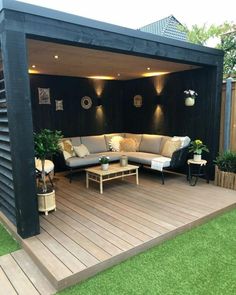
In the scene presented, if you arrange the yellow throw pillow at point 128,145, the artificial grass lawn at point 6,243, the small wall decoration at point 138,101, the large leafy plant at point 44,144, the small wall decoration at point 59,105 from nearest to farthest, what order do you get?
the artificial grass lawn at point 6,243 < the large leafy plant at point 44,144 < the small wall decoration at point 59,105 < the yellow throw pillow at point 128,145 < the small wall decoration at point 138,101

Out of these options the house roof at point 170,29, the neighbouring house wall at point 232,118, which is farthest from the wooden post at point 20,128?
the house roof at point 170,29

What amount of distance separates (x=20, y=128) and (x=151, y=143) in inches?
152

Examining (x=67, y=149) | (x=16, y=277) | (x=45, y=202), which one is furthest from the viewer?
(x=67, y=149)

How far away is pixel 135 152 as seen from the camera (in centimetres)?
609

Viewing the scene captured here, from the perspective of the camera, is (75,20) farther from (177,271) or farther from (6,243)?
(177,271)

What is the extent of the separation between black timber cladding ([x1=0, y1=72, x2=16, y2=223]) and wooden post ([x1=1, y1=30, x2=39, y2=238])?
27 centimetres

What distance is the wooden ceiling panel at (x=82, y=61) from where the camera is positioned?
343cm

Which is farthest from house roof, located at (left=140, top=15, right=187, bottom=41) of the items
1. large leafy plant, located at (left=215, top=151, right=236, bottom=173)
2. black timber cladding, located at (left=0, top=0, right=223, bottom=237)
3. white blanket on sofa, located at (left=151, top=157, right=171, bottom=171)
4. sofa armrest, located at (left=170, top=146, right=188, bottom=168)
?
black timber cladding, located at (left=0, top=0, right=223, bottom=237)

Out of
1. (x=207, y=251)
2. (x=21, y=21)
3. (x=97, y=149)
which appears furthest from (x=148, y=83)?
(x=207, y=251)

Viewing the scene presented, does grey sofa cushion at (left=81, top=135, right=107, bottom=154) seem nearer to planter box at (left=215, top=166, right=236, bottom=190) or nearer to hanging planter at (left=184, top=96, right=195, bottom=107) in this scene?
hanging planter at (left=184, top=96, right=195, bottom=107)

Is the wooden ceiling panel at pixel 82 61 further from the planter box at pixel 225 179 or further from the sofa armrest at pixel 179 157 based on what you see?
the planter box at pixel 225 179

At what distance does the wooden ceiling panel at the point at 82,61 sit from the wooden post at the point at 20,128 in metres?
0.62

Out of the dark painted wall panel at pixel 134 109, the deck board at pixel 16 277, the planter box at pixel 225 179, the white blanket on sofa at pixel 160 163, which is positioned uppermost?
the dark painted wall panel at pixel 134 109

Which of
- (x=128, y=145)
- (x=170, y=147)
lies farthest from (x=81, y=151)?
(x=170, y=147)
